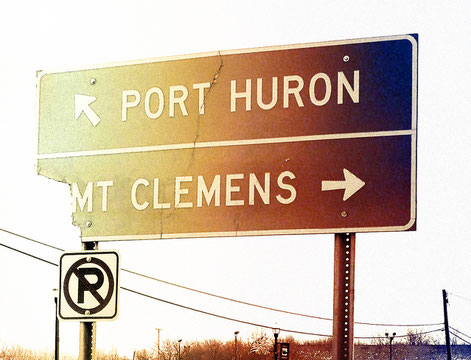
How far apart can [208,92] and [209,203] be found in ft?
2.36

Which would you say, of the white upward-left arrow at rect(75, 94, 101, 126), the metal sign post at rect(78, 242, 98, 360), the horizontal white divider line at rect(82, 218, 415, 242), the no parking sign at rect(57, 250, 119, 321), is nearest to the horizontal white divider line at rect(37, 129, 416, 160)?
A: the white upward-left arrow at rect(75, 94, 101, 126)

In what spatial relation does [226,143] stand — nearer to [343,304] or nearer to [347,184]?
[347,184]

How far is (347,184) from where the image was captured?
17.9ft

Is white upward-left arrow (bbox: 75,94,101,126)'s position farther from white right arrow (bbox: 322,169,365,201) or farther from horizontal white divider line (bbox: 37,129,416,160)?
white right arrow (bbox: 322,169,365,201)

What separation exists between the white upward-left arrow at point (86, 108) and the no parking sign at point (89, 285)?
3.00ft

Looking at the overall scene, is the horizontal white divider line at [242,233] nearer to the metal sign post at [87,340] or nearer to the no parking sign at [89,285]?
the no parking sign at [89,285]

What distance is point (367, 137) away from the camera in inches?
214

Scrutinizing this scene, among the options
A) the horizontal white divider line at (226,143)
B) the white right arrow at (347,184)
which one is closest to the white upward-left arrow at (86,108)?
the horizontal white divider line at (226,143)

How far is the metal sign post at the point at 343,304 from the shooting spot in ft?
17.1

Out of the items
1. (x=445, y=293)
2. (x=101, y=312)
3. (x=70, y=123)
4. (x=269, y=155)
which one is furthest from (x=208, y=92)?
(x=445, y=293)

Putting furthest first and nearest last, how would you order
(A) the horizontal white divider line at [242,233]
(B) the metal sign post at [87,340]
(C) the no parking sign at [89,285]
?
(B) the metal sign post at [87,340], (C) the no parking sign at [89,285], (A) the horizontal white divider line at [242,233]

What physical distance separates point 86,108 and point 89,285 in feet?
4.02

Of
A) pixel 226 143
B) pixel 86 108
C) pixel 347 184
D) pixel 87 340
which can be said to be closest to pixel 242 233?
pixel 226 143

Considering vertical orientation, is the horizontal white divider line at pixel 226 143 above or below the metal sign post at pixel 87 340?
above
